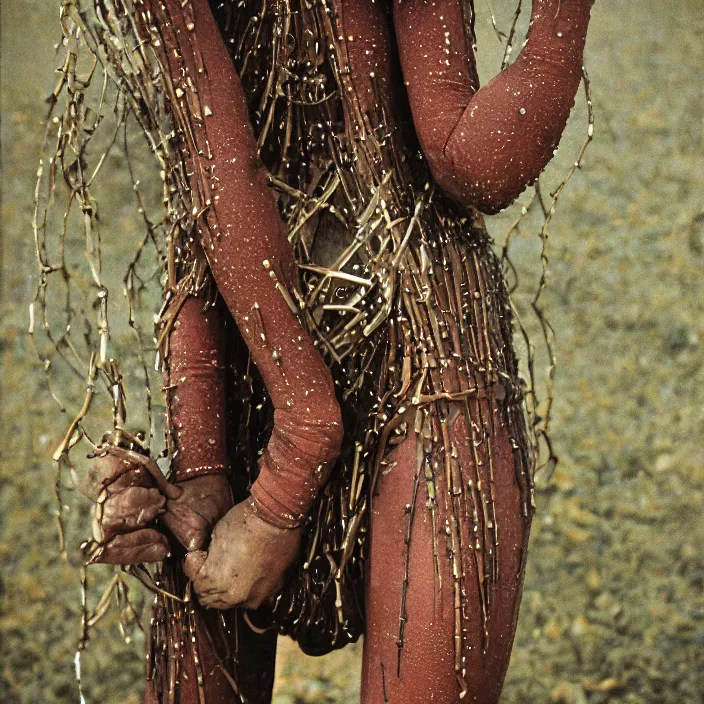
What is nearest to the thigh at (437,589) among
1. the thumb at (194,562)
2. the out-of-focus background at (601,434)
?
the thumb at (194,562)

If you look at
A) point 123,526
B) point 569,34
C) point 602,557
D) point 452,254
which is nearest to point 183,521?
point 123,526

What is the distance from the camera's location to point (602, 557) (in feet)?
4.88

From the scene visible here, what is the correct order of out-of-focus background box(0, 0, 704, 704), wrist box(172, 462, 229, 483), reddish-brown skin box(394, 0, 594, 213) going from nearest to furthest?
reddish-brown skin box(394, 0, 594, 213)
wrist box(172, 462, 229, 483)
out-of-focus background box(0, 0, 704, 704)

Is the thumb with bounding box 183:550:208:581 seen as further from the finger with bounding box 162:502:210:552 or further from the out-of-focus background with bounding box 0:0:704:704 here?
the out-of-focus background with bounding box 0:0:704:704

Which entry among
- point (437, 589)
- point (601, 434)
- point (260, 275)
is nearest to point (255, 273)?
point (260, 275)

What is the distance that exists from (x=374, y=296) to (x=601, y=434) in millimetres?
901

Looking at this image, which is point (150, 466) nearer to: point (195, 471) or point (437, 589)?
point (195, 471)

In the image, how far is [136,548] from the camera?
0.67 m

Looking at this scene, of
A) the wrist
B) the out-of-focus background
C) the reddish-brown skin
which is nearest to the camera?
the reddish-brown skin

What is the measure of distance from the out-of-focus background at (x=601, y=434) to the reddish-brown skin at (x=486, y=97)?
2.87 ft

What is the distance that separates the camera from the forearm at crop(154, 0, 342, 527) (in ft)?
2.11

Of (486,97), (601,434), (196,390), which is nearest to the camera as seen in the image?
(486,97)

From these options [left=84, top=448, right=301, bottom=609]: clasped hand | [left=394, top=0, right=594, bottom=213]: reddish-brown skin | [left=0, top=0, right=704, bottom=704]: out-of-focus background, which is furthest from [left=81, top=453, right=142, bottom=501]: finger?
[left=0, top=0, right=704, bottom=704]: out-of-focus background

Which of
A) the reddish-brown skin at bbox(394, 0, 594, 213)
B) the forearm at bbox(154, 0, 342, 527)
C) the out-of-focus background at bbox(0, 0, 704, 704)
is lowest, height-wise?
the out-of-focus background at bbox(0, 0, 704, 704)
